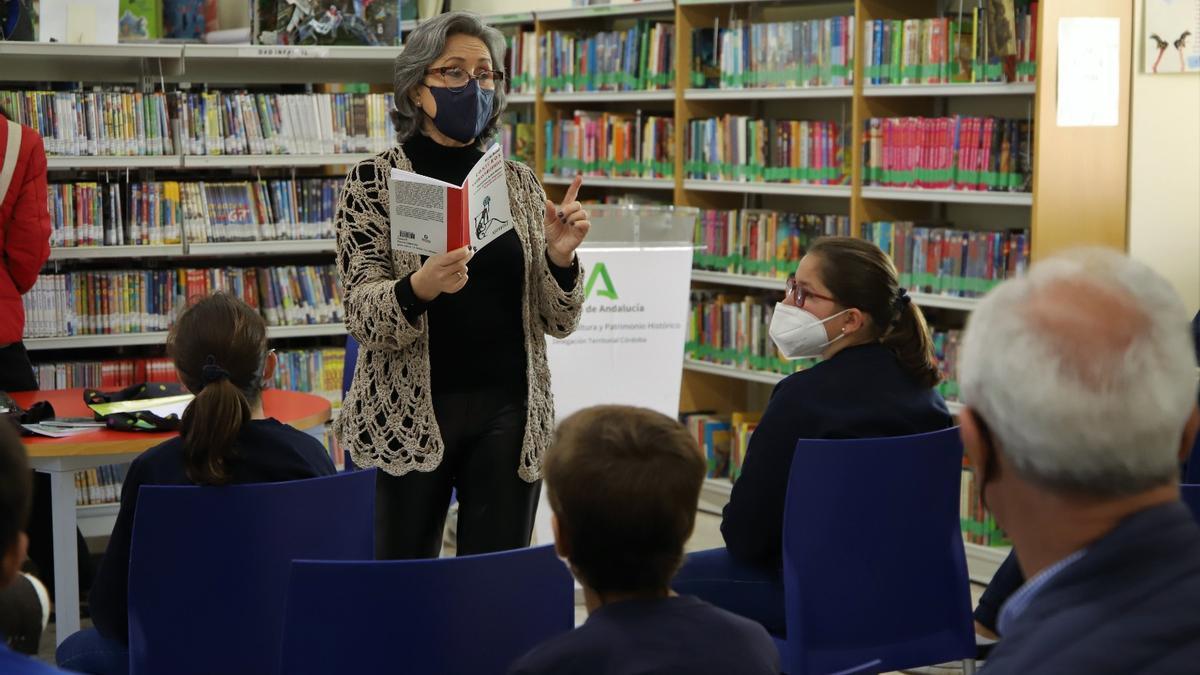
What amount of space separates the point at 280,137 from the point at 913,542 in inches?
134

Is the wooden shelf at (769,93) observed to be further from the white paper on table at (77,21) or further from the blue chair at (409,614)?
the blue chair at (409,614)

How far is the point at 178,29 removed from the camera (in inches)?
218

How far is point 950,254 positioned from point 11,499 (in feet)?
13.9

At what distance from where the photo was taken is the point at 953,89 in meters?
4.95

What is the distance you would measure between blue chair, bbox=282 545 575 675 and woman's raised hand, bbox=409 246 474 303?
631mm

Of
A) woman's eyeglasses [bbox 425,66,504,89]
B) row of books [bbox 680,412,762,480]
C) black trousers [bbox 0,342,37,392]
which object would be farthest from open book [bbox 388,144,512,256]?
row of books [bbox 680,412,762,480]

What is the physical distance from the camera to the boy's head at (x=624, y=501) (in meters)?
1.60

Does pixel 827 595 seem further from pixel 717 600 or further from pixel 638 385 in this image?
pixel 638 385

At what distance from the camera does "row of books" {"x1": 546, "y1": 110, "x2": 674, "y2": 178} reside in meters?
6.21

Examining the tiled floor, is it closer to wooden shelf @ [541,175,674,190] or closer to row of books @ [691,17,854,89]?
wooden shelf @ [541,175,674,190]

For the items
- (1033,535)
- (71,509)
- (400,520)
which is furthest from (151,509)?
(1033,535)

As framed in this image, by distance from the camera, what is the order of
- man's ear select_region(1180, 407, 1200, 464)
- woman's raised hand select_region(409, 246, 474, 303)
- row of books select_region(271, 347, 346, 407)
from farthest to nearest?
1. row of books select_region(271, 347, 346, 407)
2. woman's raised hand select_region(409, 246, 474, 303)
3. man's ear select_region(1180, 407, 1200, 464)

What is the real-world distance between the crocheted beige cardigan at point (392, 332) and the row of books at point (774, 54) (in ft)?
9.83

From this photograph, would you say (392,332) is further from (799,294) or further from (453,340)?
(799,294)
